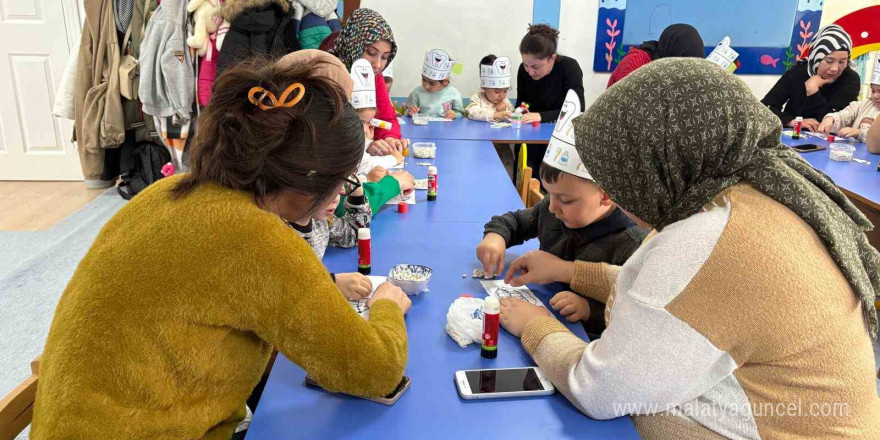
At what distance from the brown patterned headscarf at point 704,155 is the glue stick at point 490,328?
Answer: 38 cm

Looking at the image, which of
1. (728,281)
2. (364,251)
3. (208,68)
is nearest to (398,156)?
(364,251)

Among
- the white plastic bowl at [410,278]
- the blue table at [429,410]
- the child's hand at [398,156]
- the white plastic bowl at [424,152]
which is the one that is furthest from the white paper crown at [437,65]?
the blue table at [429,410]

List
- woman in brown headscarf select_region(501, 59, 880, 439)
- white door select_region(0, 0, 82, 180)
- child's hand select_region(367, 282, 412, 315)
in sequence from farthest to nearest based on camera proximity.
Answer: white door select_region(0, 0, 82, 180) → child's hand select_region(367, 282, 412, 315) → woman in brown headscarf select_region(501, 59, 880, 439)

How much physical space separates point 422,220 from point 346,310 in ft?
4.33

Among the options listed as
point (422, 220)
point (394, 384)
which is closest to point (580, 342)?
point (394, 384)

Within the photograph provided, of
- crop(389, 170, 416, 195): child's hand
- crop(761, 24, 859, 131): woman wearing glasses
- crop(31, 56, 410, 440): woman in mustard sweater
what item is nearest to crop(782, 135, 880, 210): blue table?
crop(761, 24, 859, 131): woman wearing glasses

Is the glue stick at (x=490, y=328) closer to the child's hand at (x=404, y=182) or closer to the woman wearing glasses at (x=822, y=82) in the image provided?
the child's hand at (x=404, y=182)

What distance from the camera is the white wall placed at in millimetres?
5957

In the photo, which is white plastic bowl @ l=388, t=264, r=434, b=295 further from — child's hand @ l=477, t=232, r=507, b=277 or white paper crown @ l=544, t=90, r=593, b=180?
white paper crown @ l=544, t=90, r=593, b=180

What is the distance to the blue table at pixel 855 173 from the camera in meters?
2.94

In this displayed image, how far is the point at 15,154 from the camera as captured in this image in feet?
16.9

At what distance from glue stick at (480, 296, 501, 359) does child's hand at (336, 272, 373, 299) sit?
0.40 m

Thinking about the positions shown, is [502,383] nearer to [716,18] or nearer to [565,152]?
[565,152]

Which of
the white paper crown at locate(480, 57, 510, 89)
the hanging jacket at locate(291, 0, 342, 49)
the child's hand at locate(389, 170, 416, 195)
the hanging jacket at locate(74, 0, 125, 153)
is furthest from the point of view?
the white paper crown at locate(480, 57, 510, 89)
